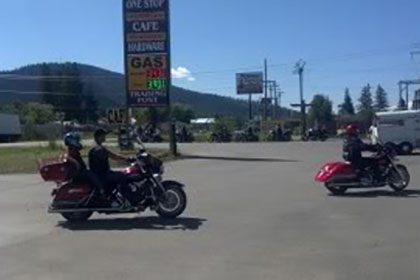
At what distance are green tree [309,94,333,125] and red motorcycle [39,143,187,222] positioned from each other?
11167cm

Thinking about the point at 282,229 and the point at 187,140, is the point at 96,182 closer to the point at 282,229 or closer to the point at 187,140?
the point at 282,229

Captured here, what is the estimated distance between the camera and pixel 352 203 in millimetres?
16141

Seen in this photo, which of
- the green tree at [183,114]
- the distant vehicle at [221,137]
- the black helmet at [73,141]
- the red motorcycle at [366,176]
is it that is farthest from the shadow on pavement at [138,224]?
the green tree at [183,114]

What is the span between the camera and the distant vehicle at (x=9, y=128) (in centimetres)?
9569

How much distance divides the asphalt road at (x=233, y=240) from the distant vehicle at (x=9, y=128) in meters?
79.6

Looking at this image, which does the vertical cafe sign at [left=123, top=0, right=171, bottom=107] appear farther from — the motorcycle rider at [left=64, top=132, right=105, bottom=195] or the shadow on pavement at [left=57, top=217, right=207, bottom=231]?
the shadow on pavement at [left=57, top=217, right=207, bottom=231]

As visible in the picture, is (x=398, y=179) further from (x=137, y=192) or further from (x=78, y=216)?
(x=78, y=216)

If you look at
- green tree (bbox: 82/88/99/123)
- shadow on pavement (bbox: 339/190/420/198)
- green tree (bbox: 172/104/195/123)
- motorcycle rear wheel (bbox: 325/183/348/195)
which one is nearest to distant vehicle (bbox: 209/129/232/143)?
shadow on pavement (bbox: 339/190/420/198)

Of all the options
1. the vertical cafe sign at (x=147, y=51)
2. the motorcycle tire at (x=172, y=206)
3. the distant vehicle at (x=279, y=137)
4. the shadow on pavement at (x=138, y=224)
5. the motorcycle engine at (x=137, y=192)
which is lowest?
the distant vehicle at (x=279, y=137)

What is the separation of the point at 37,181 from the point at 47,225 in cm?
1042

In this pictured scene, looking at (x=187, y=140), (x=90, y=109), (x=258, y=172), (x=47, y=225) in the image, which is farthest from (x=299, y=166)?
(x=90, y=109)

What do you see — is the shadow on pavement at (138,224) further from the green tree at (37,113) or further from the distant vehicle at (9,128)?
the green tree at (37,113)

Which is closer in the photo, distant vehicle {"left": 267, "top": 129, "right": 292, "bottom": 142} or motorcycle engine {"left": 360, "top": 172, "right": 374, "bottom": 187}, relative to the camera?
motorcycle engine {"left": 360, "top": 172, "right": 374, "bottom": 187}

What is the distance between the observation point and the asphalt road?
29.6ft
